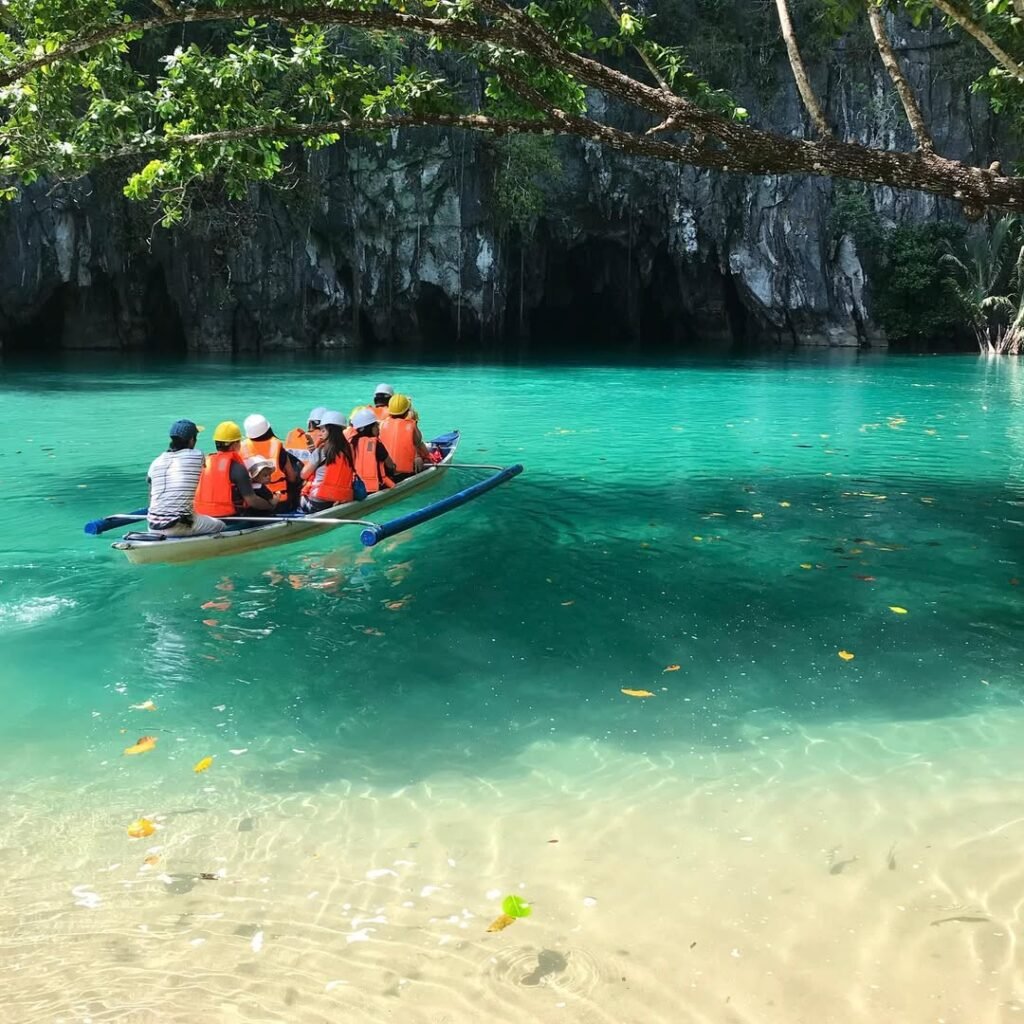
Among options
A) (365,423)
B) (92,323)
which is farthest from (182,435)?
(92,323)

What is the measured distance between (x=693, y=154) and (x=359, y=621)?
399 cm

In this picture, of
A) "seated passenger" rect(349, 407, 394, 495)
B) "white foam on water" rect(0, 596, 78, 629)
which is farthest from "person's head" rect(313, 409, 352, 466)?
"white foam on water" rect(0, 596, 78, 629)

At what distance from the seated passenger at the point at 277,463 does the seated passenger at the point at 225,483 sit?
0.51 metres

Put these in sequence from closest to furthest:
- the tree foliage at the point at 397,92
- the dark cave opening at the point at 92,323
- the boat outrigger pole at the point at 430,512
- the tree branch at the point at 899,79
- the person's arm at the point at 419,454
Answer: the tree branch at the point at 899,79 < the tree foliage at the point at 397,92 < the boat outrigger pole at the point at 430,512 < the person's arm at the point at 419,454 < the dark cave opening at the point at 92,323

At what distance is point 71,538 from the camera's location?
7723mm

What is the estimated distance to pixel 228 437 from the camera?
22.8ft

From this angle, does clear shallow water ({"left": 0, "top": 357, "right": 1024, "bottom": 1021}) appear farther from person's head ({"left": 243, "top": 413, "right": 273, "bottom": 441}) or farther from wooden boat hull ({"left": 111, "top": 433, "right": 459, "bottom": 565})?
person's head ({"left": 243, "top": 413, "right": 273, "bottom": 441})

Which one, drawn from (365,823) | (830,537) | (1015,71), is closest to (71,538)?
(365,823)

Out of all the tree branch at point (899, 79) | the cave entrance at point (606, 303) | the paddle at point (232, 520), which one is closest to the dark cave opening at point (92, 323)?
the cave entrance at point (606, 303)

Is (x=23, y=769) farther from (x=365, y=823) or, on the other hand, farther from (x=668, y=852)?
(x=668, y=852)

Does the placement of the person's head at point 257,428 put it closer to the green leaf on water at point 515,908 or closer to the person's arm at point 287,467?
the person's arm at point 287,467

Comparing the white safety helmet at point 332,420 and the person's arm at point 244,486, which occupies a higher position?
the white safety helmet at point 332,420

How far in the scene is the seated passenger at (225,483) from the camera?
7.03m

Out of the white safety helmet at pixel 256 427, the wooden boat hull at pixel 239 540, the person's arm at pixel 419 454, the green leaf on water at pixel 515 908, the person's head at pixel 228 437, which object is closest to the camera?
the green leaf on water at pixel 515 908
